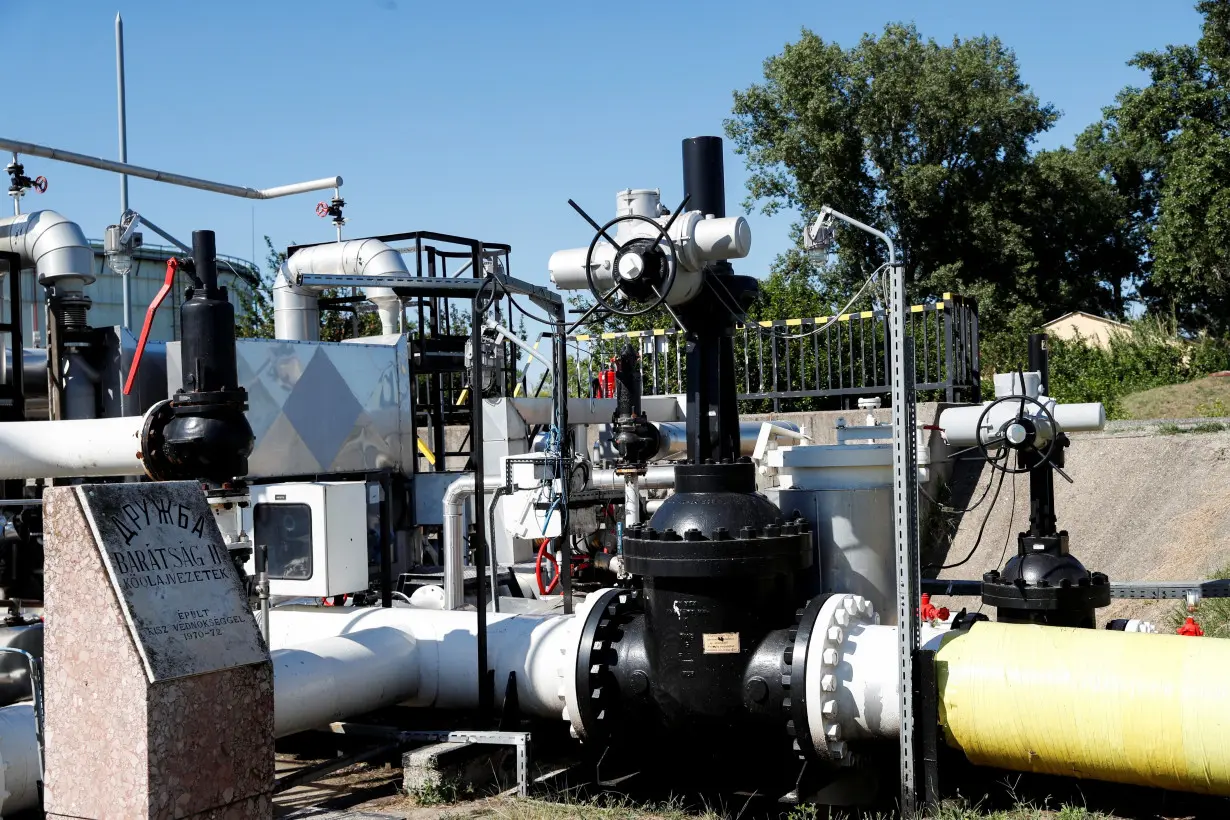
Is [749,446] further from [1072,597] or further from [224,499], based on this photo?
[224,499]

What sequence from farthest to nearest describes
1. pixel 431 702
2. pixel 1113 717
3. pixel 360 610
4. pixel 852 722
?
1. pixel 360 610
2. pixel 431 702
3. pixel 852 722
4. pixel 1113 717

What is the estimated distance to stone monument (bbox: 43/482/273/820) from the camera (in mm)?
3881

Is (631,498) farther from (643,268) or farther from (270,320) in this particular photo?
(270,320)

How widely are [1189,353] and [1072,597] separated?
16.6 m

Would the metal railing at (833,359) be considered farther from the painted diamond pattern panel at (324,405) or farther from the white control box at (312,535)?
the white control box at (312,535)

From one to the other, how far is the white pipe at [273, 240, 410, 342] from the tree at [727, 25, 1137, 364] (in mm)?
15276

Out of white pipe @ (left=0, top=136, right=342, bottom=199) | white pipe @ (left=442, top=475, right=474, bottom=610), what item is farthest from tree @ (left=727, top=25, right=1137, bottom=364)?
white pipe @ (left=442, top=475, right=474, bottom=610)

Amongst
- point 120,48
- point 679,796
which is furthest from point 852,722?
point 120,48

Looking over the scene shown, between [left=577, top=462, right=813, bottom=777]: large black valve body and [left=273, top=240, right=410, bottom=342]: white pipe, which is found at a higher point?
[left=273, top=240, right=410, bottom=342]: white pipe

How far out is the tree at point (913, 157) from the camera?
88.9ft

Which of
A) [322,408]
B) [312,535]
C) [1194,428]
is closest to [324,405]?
[322,408]

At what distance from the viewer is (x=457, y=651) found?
5.85 m

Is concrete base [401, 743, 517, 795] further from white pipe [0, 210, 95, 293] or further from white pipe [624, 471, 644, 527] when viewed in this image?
white pipe [0, 210, 95, 293]

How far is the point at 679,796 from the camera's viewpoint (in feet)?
17.2
